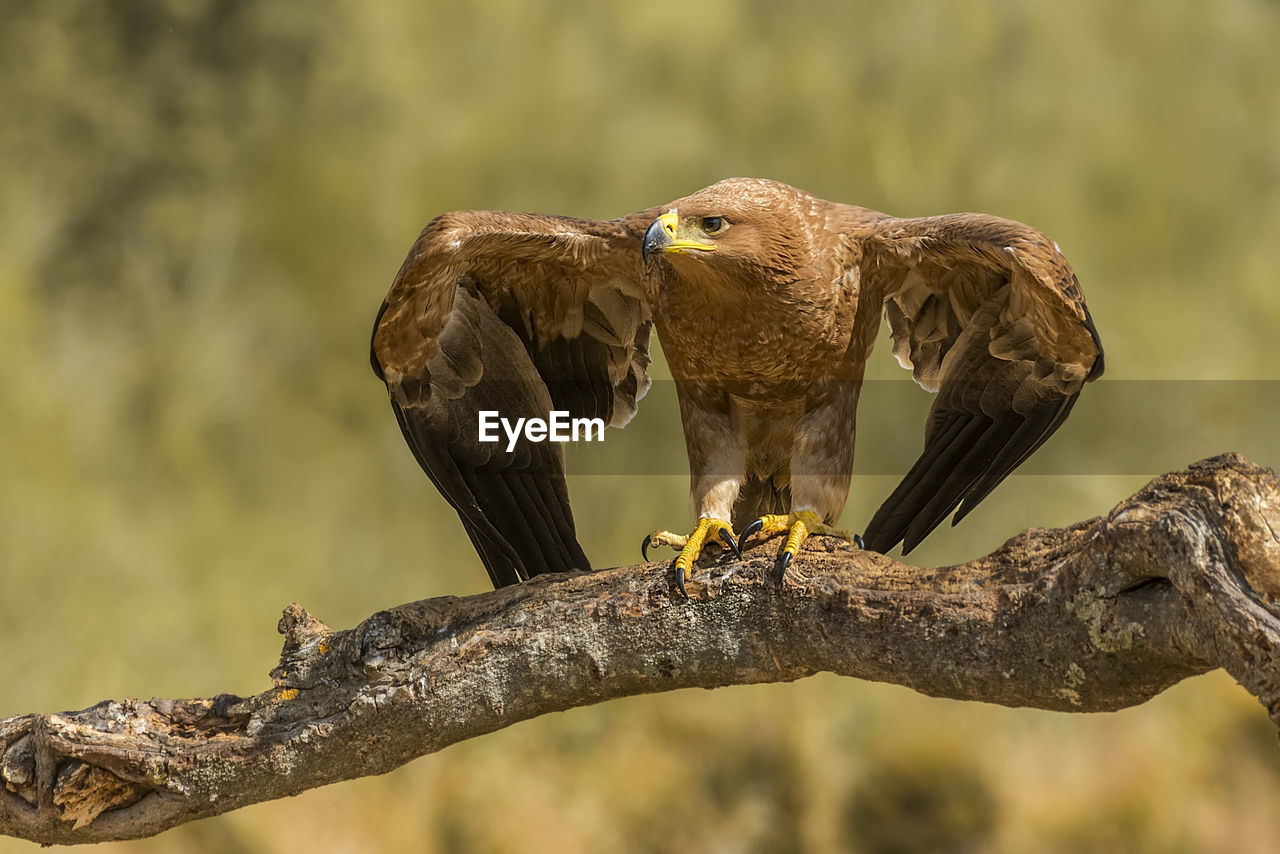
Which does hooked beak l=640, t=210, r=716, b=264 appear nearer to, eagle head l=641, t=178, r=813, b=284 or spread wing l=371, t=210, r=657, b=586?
eagle head l=641, t=178, r=813, b=284

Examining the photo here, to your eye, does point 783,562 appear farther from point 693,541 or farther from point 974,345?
point 974,345

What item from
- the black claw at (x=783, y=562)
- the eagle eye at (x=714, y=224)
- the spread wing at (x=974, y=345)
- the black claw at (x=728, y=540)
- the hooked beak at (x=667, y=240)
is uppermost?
the eagle eye at (x=714, y=224)

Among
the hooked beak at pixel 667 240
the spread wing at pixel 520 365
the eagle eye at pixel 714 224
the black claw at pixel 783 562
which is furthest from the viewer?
the spread wing at pixel 520 365

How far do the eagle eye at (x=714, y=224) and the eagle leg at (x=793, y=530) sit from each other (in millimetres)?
788

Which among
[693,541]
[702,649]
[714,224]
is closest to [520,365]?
[714,224]

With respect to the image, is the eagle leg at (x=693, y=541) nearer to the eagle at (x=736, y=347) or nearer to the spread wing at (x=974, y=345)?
the eagle at (x=736, y=347)

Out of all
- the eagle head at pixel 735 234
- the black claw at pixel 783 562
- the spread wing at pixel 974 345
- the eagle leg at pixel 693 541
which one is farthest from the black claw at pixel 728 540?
the spread wing at pixel 974 345

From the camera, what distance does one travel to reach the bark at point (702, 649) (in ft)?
6.75

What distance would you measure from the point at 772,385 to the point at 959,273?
662mm

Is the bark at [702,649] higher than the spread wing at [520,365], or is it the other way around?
the spread wing at [520,365]

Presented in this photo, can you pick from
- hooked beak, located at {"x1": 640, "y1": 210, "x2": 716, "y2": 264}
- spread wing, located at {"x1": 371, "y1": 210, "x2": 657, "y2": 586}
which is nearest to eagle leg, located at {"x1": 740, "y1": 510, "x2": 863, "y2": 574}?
hooked beak, located at {"x1": 640, "y1": 210, "x2": 716, "y2": 264}

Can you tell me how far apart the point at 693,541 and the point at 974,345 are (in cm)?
123

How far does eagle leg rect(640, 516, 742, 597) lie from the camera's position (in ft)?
9.29

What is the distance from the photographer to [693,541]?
118 inches
